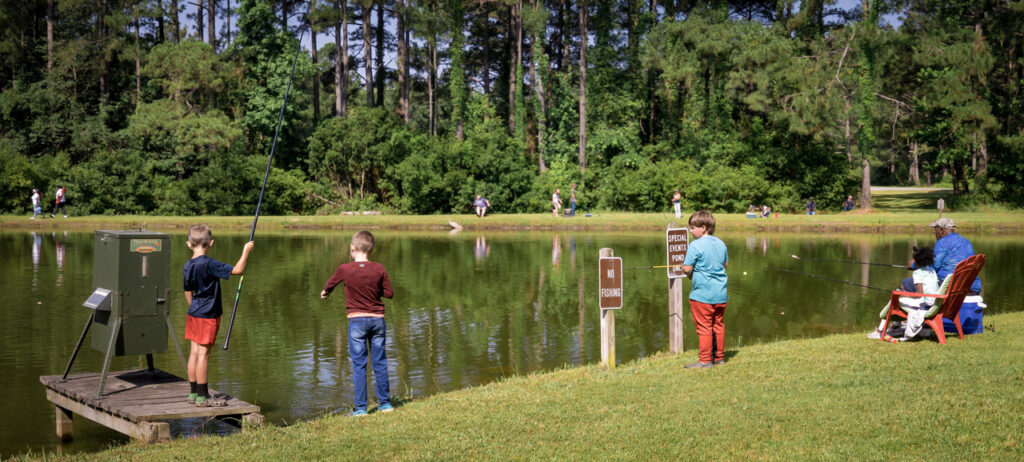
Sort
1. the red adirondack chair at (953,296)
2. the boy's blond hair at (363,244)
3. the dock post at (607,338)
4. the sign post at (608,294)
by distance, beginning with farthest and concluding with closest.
Answer: the red adirondack chair at (953,296) < the dock post at (607,338) < the sign post at (608,294) < the boy's blond hair at (363,244)

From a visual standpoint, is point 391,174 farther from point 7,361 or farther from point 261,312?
point 7,361

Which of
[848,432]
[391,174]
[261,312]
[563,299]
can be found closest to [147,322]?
[848,432]

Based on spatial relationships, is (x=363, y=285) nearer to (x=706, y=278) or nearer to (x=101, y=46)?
(x=706, y=278)

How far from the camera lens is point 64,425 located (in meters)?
8.23

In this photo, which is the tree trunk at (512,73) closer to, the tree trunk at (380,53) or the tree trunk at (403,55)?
the tree trunk at (403,55)

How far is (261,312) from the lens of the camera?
51.7ft

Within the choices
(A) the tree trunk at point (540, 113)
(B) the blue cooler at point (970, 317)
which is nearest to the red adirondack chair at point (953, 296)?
(B) the blue cooler at point (970, 317)

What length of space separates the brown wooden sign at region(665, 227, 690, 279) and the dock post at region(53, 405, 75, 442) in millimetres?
6741

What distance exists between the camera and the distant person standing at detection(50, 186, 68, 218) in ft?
143

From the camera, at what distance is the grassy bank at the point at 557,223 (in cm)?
3709

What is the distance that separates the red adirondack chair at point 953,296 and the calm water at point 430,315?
2781mm

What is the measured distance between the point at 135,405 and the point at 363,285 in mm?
2274

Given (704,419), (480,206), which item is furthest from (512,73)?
(704,419)

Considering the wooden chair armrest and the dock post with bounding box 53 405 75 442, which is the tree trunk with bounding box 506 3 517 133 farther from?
the dock post with bounding box 53 405 75 442
